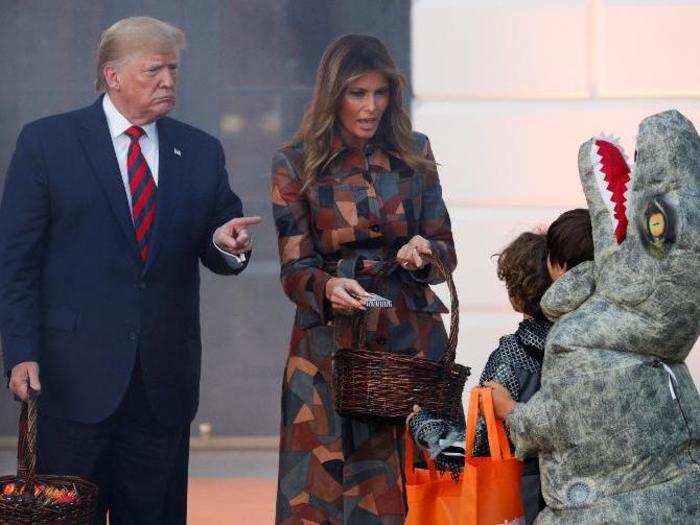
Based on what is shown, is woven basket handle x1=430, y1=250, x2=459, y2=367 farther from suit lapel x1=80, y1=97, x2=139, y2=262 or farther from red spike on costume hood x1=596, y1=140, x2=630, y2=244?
suit lapel x1=80, y1=97, x2=139, y2=262

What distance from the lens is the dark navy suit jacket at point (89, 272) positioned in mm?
A: 4520

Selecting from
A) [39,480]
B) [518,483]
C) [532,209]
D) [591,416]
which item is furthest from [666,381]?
[532,209]

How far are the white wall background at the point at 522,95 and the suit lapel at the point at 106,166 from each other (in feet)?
6.57

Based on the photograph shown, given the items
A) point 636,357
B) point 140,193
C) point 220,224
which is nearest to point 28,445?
point 140,193

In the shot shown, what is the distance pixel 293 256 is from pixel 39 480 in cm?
97

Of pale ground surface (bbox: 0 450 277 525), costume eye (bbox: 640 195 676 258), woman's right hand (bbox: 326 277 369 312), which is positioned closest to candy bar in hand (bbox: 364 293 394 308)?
woman's right hand (bbox: 326 277 369 312)

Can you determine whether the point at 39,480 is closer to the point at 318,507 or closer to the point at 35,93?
the point at 318,507

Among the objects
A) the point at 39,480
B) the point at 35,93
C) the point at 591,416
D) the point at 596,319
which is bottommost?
the point at 39,480

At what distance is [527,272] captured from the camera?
370 centimetres

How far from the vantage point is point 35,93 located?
7.47 m

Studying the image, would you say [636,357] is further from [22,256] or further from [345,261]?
[22,256]

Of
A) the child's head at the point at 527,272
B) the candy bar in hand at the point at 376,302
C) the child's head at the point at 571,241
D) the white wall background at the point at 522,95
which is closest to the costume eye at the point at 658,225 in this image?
the child's head at the point at 571,241

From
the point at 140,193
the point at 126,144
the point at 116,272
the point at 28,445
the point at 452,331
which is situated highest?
the point at 126,144

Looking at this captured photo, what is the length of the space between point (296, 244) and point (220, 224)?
31cm
